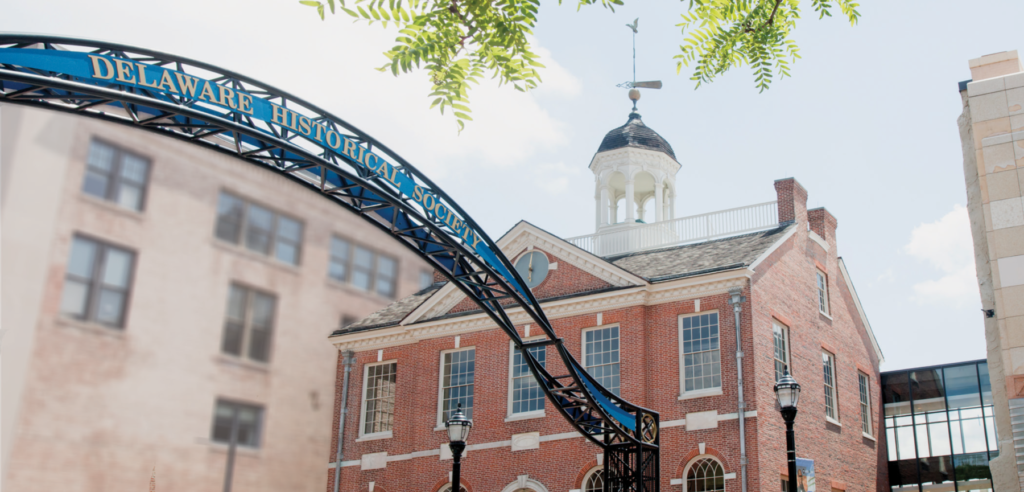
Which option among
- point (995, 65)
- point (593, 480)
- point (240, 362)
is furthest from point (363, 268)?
point (593, 480)

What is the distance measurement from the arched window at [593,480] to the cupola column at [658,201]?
33.4 feet

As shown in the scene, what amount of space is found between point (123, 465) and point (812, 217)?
2936 centimetres

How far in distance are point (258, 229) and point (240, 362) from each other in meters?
0.40

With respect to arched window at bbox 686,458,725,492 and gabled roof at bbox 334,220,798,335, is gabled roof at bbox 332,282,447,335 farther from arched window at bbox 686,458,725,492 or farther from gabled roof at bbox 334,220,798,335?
arched window at bbox 686,458,725,492

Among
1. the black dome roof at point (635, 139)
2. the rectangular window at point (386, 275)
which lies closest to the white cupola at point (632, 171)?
the black dome roof at point (635, 139)

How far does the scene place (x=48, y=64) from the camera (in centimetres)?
683

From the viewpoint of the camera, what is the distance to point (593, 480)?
80.4ft

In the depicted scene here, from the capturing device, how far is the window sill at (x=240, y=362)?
254 cm

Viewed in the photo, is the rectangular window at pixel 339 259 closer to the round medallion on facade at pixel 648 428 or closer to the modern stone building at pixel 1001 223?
the modern stone building at pixel 1001 223

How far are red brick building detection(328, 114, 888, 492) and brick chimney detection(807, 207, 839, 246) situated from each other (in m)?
0.06

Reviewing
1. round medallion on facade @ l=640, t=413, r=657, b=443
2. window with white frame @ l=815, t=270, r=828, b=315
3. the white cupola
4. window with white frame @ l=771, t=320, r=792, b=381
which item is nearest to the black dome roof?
the white cupola

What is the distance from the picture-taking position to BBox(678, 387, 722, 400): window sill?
2322 centimetres

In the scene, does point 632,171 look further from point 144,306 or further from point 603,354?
point 144,306

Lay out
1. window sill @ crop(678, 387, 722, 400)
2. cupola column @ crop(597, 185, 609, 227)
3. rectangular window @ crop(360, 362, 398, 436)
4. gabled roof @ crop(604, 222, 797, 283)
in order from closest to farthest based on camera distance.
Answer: window sill @ crop(678, 387, 722, 400) < gabled roof @ crop(604, 222, 797, 283) < rectangular window @ crop(360, 362, 398, 436) < cupola column @ crop(597, 185, 609, 227)
